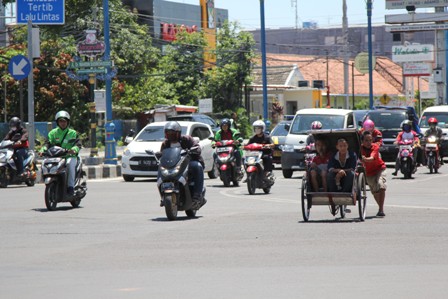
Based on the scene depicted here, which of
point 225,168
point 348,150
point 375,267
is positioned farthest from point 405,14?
point 375,267

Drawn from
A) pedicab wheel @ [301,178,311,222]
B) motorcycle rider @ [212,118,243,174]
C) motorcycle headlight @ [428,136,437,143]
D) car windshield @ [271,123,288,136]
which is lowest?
pedicab wheel @ [301,178,311,222]

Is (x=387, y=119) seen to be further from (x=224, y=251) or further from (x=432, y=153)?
(x=224, y=251)

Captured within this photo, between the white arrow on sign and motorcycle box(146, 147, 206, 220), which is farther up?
the white arrow on sign

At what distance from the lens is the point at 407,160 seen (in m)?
29.3

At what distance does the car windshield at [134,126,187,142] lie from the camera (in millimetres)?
29719

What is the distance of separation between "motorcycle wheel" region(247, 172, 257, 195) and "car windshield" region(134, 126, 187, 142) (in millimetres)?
6727

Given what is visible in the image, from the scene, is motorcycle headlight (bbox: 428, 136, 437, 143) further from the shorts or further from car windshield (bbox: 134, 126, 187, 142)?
the shorts

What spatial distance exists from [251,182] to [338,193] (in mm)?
7310

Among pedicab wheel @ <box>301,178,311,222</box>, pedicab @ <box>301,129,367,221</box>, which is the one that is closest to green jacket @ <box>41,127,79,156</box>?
pedicab @ <box>301,129,367,221</box>

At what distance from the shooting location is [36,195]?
2325 centimetres

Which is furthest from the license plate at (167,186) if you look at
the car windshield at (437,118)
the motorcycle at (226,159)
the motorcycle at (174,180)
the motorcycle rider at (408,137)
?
the car windshield at (437,118)

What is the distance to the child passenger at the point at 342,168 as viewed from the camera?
16062 millimetres

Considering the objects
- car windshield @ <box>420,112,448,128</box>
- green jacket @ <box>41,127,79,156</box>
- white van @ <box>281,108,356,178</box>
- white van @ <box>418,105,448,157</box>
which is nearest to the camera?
green jacket @ <box>41,127,79,156</box>

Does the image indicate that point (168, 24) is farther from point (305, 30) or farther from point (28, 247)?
point (28, 247)
